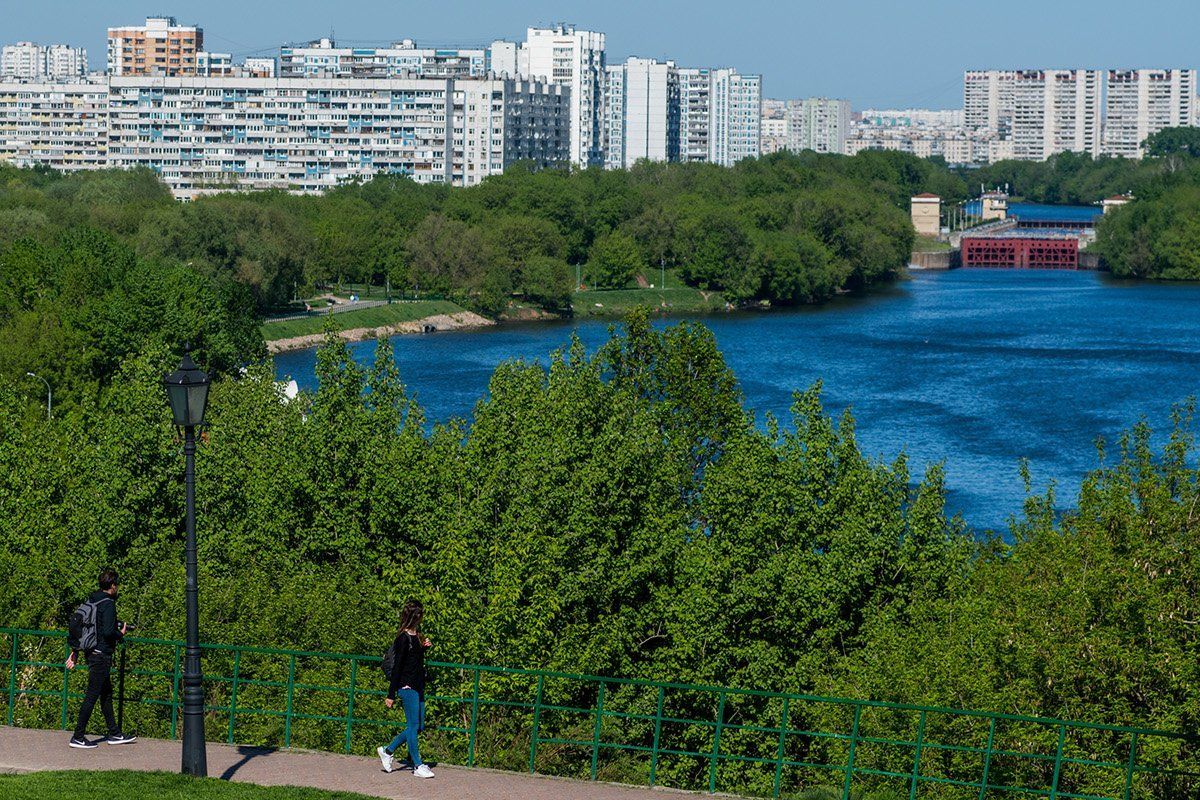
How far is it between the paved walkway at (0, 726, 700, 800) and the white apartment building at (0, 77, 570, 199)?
387 feet

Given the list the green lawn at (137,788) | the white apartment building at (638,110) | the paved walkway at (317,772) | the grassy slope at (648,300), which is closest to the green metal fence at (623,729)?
the paved walkway at (317,772)

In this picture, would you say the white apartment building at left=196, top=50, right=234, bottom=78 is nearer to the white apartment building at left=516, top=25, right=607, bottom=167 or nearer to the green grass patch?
the white apartment building at left=516, top=25, right=607, bottom=167

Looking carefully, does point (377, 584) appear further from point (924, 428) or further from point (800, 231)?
point (800, 231)

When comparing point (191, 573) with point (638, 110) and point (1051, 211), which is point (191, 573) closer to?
point (638, 110)

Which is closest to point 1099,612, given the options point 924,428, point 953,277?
point 924,428

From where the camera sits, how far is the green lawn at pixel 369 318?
2680 inches

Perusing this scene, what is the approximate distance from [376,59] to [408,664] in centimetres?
14583

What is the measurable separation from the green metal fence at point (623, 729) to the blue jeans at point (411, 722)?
555 mm

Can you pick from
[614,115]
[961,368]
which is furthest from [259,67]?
[961,368]

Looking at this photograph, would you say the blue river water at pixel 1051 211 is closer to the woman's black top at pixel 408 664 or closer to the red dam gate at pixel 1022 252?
the red dam gate at pixel 1022 252

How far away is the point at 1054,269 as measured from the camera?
126 m

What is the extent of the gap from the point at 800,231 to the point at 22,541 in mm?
77522

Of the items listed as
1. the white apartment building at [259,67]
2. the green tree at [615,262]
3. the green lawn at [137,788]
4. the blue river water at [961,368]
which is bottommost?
the blue river water at [961,368]

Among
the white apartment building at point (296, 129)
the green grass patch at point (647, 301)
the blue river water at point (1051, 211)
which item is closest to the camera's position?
the green grass patch at point (647, 301)
